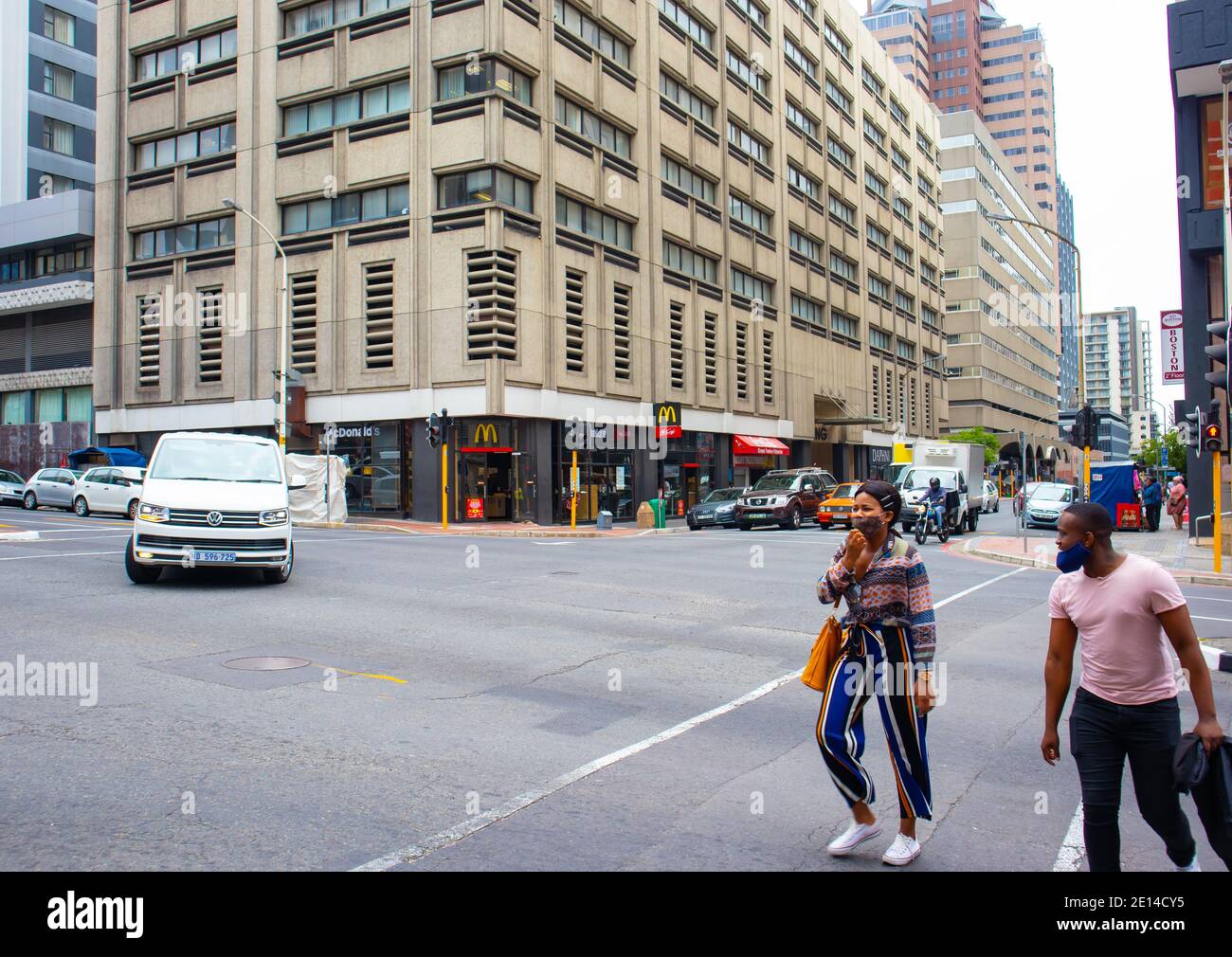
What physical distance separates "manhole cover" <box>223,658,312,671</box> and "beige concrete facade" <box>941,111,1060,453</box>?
92.3m

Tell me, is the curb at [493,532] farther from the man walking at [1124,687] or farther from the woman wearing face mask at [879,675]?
the man walking at [1124,687]

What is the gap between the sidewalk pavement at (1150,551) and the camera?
59.5 ft

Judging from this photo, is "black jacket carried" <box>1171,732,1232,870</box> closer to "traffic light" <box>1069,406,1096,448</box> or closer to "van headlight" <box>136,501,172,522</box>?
"van headlight" <box>136,501,172,522</box>

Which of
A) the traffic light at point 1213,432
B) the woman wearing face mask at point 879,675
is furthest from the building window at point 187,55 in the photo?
the woman wearing face mask at point 879,675

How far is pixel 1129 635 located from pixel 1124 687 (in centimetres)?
21

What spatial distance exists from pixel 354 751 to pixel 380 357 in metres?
29.4

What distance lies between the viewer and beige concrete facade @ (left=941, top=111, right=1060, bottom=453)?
9631 cm

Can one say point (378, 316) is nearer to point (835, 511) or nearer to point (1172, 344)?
point (835, 511)

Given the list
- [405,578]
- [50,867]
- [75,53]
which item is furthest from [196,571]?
[75,53]

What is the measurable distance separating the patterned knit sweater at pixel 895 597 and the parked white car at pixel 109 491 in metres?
28.2

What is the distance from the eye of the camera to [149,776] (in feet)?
17.1

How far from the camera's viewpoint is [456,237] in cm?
3222

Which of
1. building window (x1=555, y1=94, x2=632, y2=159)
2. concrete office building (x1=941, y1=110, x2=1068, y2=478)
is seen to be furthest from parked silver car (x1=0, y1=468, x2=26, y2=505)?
concrete office building (x1=941, y1=110, x2=1068, y2=478)
